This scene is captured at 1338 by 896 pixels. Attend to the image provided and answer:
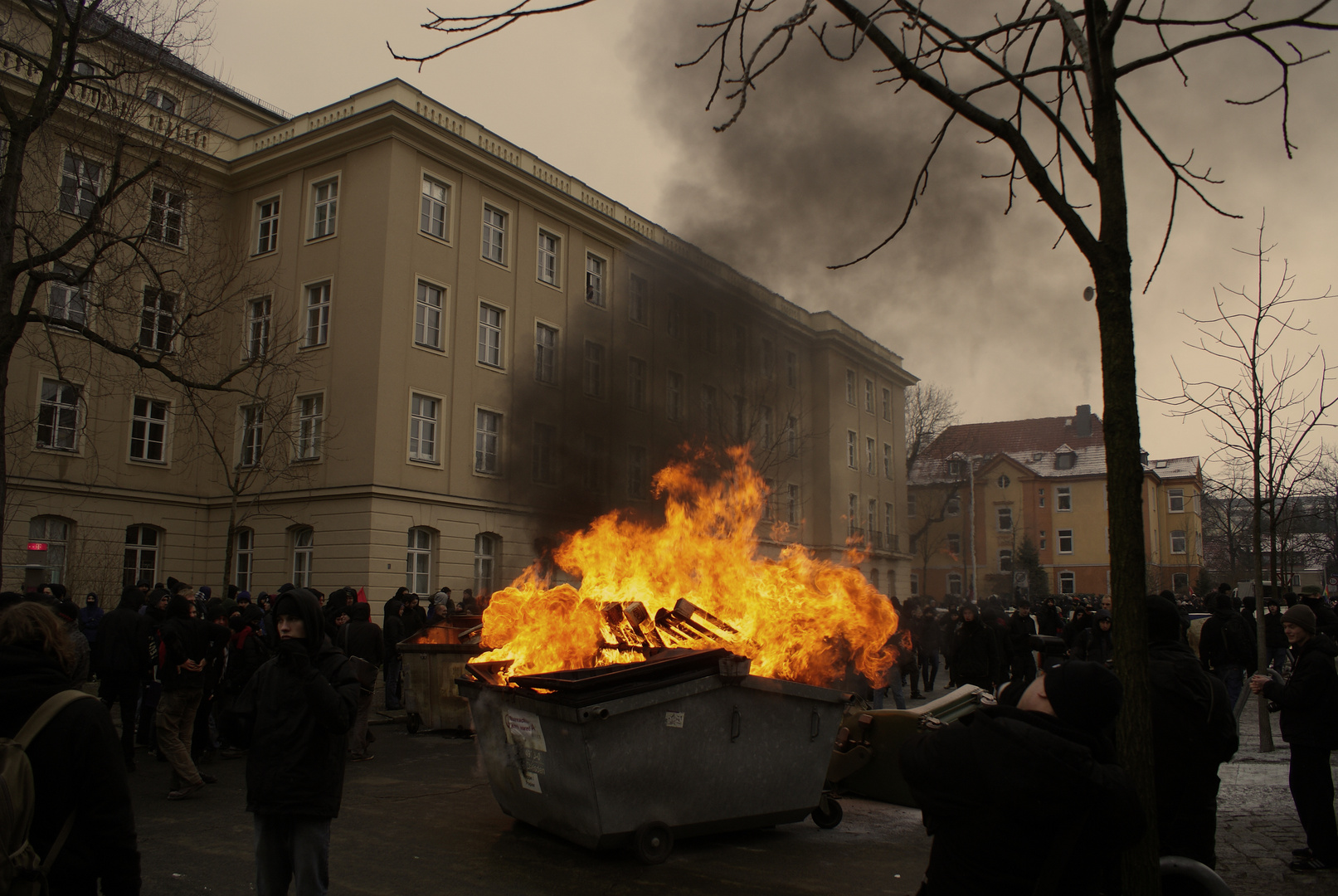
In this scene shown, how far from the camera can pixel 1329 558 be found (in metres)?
60.1

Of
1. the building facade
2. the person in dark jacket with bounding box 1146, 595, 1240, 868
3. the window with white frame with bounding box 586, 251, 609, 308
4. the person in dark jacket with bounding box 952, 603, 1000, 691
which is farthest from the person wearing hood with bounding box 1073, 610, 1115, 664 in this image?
the building facade

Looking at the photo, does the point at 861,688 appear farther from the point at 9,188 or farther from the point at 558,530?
the point at 558,530

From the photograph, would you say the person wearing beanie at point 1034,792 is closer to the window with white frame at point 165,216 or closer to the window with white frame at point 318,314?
the window with white frame at point 165,216

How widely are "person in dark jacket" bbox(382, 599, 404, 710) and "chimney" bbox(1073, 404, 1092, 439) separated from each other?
5910 centimetres

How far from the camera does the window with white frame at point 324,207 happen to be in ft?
79.8

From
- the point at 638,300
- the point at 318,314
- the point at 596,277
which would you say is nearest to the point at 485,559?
the point at 318,314

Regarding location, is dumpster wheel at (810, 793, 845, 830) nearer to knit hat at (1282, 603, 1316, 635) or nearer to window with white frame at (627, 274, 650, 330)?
knit hat at (1282, 603, 1316, 635)

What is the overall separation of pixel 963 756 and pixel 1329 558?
7168 cm

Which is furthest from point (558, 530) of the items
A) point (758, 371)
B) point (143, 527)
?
point (143, 527)

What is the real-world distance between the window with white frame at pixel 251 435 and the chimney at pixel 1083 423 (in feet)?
183

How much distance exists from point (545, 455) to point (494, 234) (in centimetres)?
648

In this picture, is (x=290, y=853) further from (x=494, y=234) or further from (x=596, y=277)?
(x=596, y=277)

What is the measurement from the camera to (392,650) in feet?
47.5

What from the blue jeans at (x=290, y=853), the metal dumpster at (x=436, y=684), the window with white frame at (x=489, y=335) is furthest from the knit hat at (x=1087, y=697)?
the window with white frame at (x=489, y=335)
